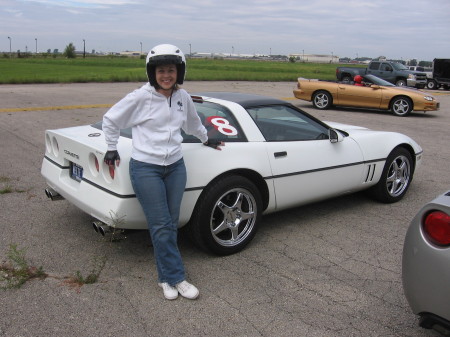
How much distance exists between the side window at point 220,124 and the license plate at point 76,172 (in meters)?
0.91

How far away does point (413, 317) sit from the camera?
291 centimetres

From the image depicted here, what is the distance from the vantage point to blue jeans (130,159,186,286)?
3.03m

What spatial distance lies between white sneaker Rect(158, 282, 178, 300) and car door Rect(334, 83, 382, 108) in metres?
12.5

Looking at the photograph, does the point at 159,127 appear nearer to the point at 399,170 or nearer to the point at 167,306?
the point at 167,306

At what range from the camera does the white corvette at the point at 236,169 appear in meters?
3.38

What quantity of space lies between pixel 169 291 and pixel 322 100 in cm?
1276

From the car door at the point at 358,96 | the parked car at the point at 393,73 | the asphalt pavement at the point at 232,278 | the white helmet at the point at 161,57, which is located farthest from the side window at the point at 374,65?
the white helmet at the point at 161,57

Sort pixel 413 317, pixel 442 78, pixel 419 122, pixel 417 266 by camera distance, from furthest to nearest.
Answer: pixel 442 78 → pixel 419 122 → pixel 413 317 → pixel 417 266

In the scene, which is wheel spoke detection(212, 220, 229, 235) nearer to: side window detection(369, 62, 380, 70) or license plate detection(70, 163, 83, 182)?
license plate detection(70, 163, 83, 182)

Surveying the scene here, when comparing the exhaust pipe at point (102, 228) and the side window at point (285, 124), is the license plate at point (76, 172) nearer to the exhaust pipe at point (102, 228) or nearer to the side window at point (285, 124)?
the exhaust pipe at point (102, 228)

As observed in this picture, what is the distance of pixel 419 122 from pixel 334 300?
1131 centimetres

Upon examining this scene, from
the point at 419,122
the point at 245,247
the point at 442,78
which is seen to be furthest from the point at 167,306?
the point at 442,78

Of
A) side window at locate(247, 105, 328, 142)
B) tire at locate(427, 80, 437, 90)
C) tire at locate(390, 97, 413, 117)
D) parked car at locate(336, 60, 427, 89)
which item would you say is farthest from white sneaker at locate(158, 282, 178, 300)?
tire at locate(427, 80, 437, 90)

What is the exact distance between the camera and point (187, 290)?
306 centimetres
